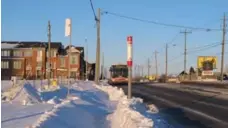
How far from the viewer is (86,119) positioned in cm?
1543

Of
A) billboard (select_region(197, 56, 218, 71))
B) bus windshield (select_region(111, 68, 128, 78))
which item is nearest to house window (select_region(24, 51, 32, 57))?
bus windshield (select_region(111, 68, 128, 78))

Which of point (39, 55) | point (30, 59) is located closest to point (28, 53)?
point (30, 59)

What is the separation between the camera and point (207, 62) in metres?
126

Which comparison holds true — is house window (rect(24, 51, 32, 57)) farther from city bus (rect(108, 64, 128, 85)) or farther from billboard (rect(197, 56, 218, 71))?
billboard (rect(197, 56, 218, 71))

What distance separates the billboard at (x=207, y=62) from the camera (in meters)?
125

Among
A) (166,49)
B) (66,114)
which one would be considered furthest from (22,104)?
(166,49)

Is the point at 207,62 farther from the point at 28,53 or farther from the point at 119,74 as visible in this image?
the point at 119,74

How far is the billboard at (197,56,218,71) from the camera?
125 m

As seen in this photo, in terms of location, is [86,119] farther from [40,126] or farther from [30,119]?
[40,126]

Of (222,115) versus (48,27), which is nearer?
(222,115)

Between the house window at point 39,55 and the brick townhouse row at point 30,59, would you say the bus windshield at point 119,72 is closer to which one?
the house window at point 39,55

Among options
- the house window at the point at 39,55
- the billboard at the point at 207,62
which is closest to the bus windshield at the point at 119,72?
the house window at the point at 39,55

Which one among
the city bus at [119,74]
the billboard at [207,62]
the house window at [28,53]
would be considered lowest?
the city bus at [119,74]

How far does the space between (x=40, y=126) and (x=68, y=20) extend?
1275 centimetres
